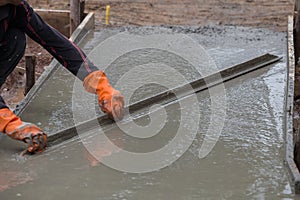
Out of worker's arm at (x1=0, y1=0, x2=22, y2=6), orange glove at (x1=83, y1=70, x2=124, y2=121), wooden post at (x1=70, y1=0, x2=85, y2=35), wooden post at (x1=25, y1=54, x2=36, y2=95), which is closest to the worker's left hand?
Result: orange glove at (x1=83, y1=70, x2=124, y2=121)

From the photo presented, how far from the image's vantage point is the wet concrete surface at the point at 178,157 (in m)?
3.17

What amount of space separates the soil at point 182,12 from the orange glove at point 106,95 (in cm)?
370

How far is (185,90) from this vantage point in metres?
4.72

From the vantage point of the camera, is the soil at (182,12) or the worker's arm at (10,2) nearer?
the worker's arm at (10,2)

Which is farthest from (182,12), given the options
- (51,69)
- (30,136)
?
(30,136)

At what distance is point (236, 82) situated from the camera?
500cm

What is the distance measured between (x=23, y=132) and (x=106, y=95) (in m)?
0.76

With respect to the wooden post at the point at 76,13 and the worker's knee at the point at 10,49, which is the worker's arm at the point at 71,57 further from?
the wooden post at the point at 76,13

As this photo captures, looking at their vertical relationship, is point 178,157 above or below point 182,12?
below

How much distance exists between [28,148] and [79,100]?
1.07 meters

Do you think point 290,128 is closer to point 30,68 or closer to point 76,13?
point 30,68

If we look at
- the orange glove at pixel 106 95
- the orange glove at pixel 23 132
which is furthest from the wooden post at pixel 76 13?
the orange glove at pixel 23 132

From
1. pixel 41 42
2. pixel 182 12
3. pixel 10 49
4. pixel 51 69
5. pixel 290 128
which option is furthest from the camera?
pixel 182 12

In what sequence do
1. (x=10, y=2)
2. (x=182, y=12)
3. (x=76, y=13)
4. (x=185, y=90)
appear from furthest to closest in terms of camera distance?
(x=182, y=12), (x=76, y=13), (x=185, y=90), (x=10, y=2)
